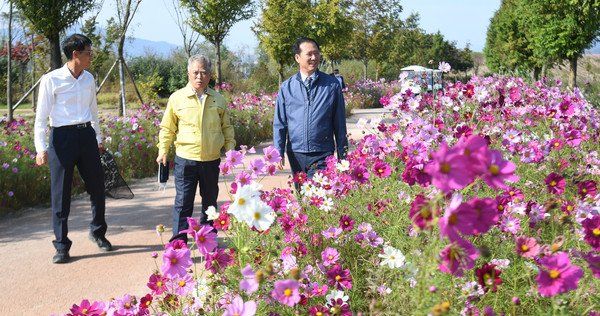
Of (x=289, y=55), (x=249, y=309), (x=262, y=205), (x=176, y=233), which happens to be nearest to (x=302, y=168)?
(x=176, y=233)

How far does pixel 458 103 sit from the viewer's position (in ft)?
15.6

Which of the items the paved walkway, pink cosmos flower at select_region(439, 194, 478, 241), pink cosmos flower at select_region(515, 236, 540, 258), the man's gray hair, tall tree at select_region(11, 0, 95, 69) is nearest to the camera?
pink cosmos flower at select_region(439, 194, 478, 241)

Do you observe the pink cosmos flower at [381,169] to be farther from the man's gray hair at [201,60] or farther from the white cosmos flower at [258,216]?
the man's gray hair at [201,60]

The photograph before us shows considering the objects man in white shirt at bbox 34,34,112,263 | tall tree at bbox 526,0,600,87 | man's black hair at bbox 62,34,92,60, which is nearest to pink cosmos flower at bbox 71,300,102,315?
man in white shirt at bbox 34,34,112,263

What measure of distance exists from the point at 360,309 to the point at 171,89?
85.2 feet

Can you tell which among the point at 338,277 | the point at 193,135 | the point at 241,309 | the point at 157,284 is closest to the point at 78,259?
the point at 193,135

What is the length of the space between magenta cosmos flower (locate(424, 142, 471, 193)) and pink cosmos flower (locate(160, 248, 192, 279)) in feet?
3.98

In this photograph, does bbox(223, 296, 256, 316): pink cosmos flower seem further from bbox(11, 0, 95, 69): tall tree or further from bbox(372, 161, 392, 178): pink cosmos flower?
bbox(11, 0, 95, 69): tall tree

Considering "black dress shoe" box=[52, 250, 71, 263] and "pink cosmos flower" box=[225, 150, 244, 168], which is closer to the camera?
"pink cosmos flower" box=[225, 150, 244, 168]

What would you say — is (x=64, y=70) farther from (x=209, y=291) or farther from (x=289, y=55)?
(x=289, y=55)

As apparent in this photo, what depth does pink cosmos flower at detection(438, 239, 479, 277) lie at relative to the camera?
1.16m

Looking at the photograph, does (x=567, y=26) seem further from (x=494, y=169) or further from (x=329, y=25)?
(x=494, y=169)

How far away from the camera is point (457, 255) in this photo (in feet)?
3.84

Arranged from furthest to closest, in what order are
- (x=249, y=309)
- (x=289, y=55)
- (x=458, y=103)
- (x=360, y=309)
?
(x=289, y=55)
(x=458, y=103)
(x=360, y=309)
(x=249, y=309)
